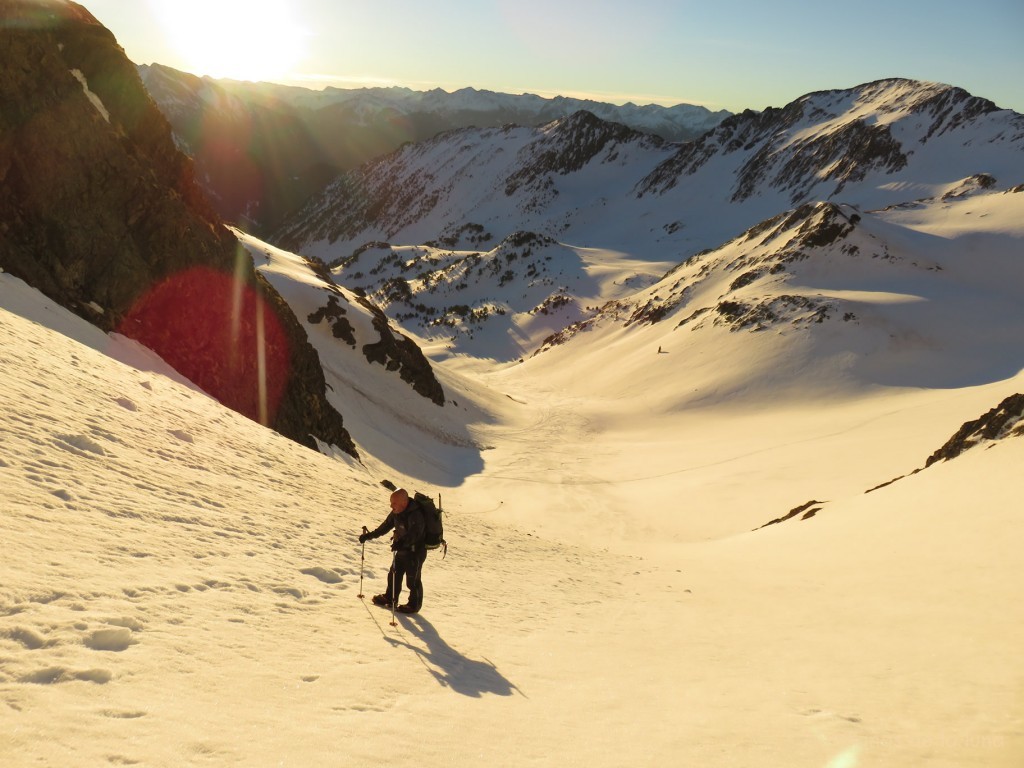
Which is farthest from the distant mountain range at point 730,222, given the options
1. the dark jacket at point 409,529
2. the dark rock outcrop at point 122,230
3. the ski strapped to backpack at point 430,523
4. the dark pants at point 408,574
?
the dark pants at point 408,574

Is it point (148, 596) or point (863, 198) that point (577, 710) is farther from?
point (863, 198)

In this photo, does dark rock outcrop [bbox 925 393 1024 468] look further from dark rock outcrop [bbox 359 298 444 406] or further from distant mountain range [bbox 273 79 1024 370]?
distant mountain range [bbox 273 79 1024 370]

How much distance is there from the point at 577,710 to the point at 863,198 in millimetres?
146766

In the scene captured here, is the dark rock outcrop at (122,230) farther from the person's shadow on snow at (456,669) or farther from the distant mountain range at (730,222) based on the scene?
the distant mountain range at (730,222)

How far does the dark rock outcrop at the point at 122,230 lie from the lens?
828 inches

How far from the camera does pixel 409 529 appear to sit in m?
9.20

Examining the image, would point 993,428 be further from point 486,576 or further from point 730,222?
point 730,222

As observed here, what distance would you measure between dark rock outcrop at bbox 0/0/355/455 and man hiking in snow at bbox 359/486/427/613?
15.5m

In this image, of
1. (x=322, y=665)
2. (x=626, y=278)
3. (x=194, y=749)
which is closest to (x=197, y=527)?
(x=322, y=665)

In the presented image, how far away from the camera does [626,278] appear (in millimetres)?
119562

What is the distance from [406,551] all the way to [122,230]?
21126 millimetres

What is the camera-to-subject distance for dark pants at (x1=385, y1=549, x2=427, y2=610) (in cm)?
913

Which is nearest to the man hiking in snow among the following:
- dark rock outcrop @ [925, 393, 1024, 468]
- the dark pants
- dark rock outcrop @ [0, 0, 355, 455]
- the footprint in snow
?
the dark pants

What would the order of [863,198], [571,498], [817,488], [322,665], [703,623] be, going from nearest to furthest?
[322,665] < [703,623] < [817,488] < [571,498] < [863,198]
